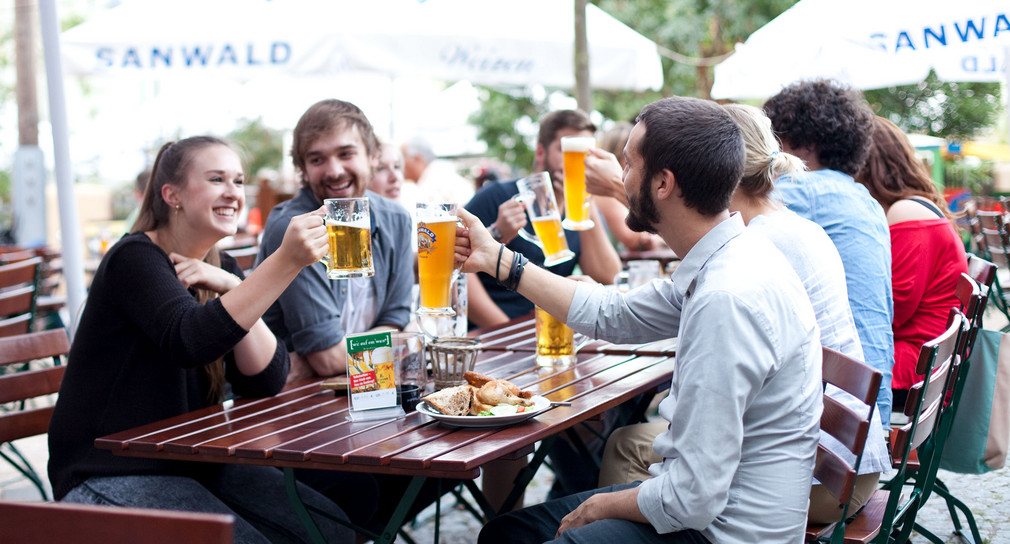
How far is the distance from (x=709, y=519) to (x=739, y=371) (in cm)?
29

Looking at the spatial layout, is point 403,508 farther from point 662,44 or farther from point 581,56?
point 662,44

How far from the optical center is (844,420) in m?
1.91

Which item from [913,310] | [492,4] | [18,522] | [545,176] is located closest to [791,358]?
[545,176]

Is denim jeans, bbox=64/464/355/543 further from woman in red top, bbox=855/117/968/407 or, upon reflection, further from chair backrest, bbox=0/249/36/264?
chair backrest, bbox=0/249/36/264

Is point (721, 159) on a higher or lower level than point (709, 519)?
higher

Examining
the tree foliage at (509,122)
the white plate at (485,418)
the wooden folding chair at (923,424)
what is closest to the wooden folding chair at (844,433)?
the wooden folding chair at (923,424)

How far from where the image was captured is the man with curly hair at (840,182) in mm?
2785

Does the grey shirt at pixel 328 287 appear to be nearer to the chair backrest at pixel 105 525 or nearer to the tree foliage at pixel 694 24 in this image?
the chair backrest at pixel 105 525

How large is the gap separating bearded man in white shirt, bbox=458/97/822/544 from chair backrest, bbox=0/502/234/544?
916 millimetres

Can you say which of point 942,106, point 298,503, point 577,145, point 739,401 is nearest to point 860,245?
point 577,145

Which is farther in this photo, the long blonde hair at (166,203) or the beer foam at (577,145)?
the beer foam at (577,145)

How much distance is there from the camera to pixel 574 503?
2.22 meters

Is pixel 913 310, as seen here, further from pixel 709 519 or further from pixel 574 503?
pixel 709 519

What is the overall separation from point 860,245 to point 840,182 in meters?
0.25
